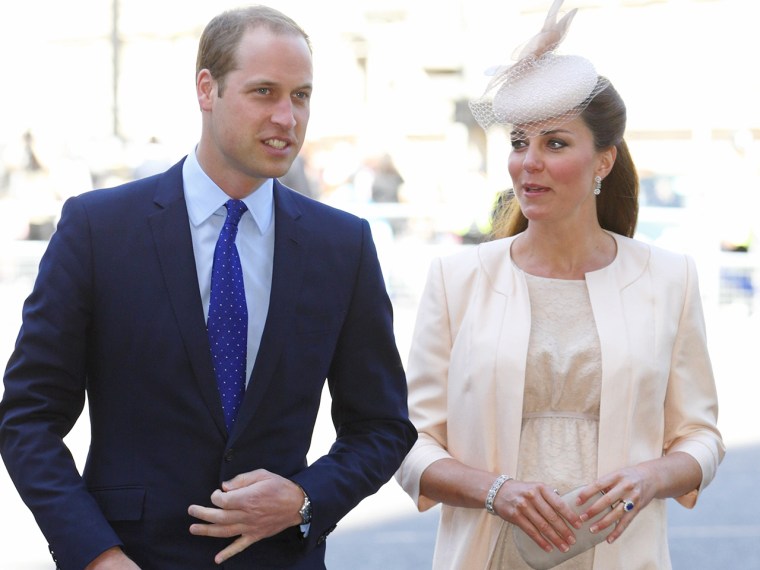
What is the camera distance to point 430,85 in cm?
3847

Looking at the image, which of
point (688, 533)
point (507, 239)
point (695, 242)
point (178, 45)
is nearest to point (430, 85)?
point (178, 45)

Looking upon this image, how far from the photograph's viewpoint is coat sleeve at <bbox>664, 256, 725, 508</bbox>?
3.73 metres

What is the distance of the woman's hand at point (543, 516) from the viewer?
11.2ft

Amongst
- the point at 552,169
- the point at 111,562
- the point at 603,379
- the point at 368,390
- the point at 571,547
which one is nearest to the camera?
the point at 111,562

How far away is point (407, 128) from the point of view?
3803 centimetres

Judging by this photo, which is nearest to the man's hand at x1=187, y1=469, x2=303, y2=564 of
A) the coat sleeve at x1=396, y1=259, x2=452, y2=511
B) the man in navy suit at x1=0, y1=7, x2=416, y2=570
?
the man in navy suit at x1=0, y1=7, x2=416, y2=570

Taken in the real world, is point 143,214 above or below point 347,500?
above

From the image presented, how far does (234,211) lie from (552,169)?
964mm

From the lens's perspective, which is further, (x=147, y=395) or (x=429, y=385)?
(x=429, y=385)

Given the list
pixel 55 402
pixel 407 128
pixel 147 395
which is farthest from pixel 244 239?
pixel 407 128

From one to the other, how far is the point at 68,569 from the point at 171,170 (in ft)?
3.00

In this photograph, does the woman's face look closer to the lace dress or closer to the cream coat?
the cream coat

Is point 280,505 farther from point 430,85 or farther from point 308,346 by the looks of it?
point 430,85

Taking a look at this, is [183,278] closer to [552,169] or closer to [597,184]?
[552,169]
